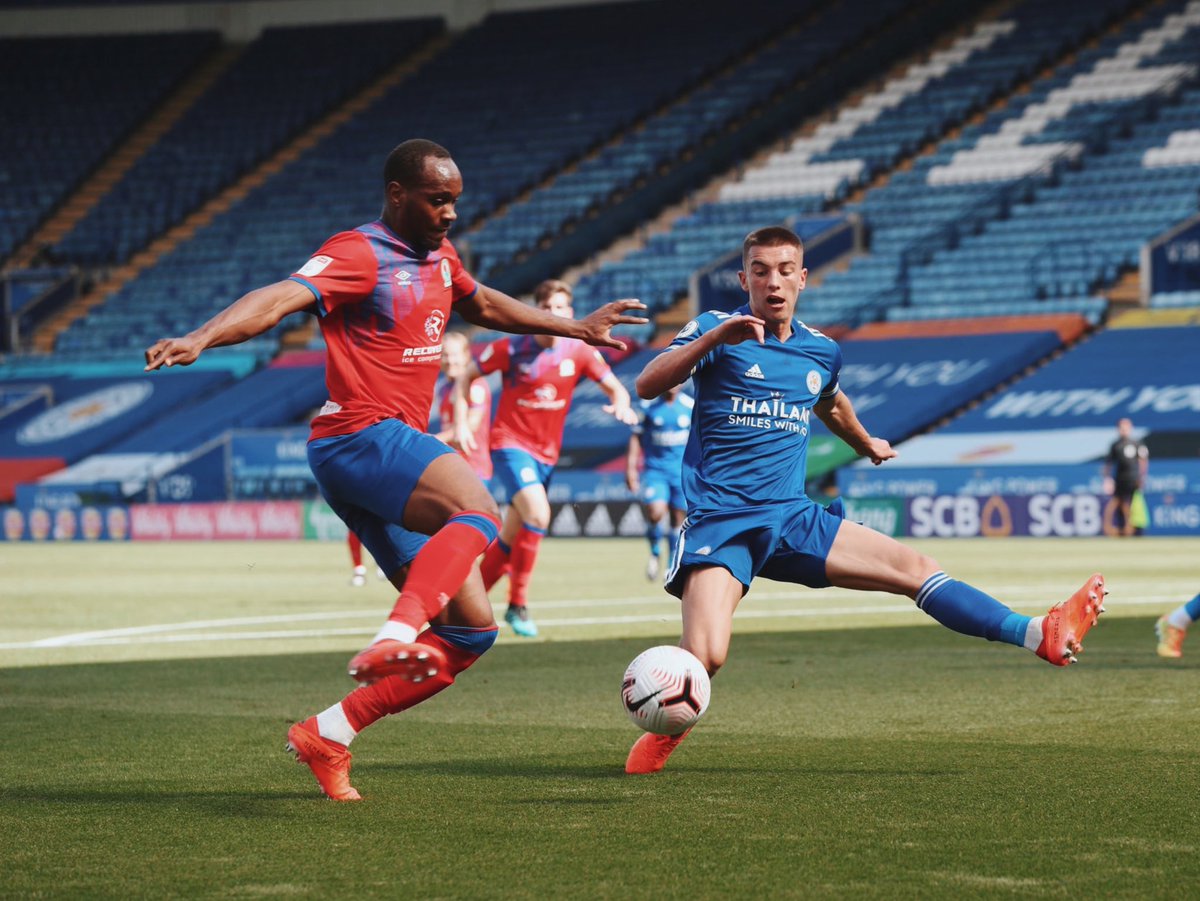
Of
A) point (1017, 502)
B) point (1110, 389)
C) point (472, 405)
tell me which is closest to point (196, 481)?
point (1017, 502)

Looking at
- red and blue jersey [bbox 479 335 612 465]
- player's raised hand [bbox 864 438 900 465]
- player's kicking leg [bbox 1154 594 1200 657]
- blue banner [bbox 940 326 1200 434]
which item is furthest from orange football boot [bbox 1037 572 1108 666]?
blue banner [bbox 940 326 1200 434]

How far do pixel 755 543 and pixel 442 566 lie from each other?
1.51m

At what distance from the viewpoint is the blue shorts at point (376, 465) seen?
258 inches

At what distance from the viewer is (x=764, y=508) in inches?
288

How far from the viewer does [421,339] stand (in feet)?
22.4

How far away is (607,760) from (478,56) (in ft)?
150

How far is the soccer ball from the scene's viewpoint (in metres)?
6.71

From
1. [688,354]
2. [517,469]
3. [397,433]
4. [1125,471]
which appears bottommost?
[1125,471]

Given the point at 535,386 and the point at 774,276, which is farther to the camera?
the point at 535,386

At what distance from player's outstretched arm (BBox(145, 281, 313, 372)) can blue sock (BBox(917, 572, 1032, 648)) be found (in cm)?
266

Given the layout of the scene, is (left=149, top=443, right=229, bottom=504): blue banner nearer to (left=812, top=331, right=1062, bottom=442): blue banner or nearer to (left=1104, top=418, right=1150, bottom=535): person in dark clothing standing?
(left=812, top=331, right=1062, bottom=442): blue banner

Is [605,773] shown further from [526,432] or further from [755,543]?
[526,432]

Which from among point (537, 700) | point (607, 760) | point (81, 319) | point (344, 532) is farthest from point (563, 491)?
point (607, 760)

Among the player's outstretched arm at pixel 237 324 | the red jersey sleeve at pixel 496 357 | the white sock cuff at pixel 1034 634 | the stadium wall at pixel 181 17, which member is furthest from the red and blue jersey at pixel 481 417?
the stadium wall at pixel 181 17
